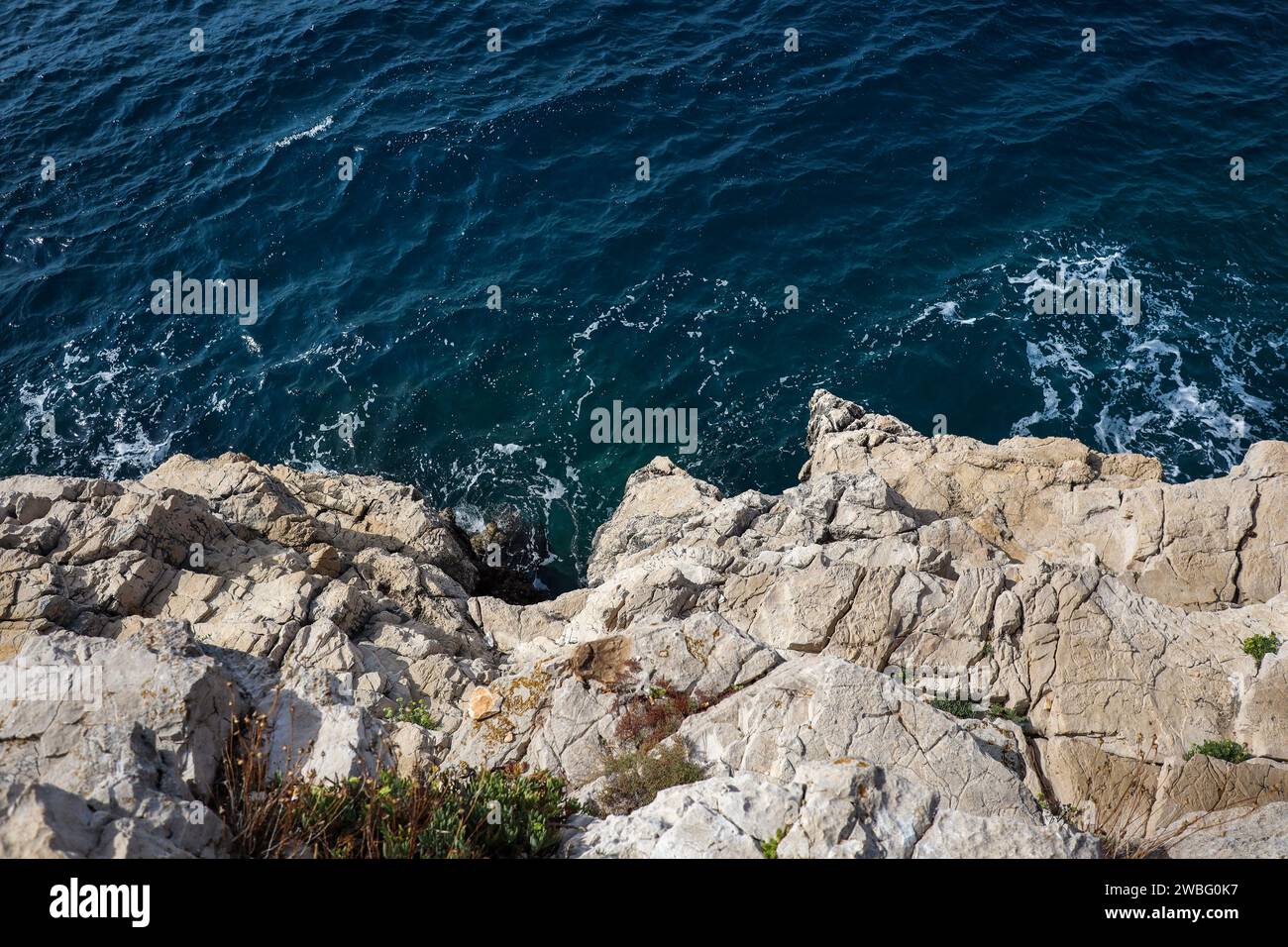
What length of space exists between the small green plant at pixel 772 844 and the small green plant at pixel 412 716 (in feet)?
29.7

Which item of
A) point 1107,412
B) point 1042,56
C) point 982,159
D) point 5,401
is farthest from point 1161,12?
point 5,401

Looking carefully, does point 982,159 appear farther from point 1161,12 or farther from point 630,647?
point 630,647

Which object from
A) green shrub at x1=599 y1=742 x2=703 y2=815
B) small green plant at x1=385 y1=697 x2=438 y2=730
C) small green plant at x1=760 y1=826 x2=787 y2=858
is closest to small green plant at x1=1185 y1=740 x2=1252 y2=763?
small green plant at x1=760 y1=826 x2=787 y2=858

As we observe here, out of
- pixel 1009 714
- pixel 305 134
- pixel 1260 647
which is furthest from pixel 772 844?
pixel 305 134

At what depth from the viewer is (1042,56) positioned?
173ft

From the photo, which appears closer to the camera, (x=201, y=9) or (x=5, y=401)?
(x=5, y=401)

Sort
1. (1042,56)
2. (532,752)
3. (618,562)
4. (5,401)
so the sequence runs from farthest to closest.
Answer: (1042,56) < (5,401) < (618,562) < (532,752)

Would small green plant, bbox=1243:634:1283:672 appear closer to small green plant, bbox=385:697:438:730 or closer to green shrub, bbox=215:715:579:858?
green shrub, bbox=215:715:579:858

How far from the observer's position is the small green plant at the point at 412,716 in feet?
64.7

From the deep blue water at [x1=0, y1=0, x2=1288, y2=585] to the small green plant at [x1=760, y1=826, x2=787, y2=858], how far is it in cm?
2161

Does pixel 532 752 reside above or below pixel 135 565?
below

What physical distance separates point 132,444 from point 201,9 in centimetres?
3866

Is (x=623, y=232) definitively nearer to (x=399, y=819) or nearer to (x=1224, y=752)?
(x=1224, y=752)

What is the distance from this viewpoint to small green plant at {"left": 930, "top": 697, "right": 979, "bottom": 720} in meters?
19.3
